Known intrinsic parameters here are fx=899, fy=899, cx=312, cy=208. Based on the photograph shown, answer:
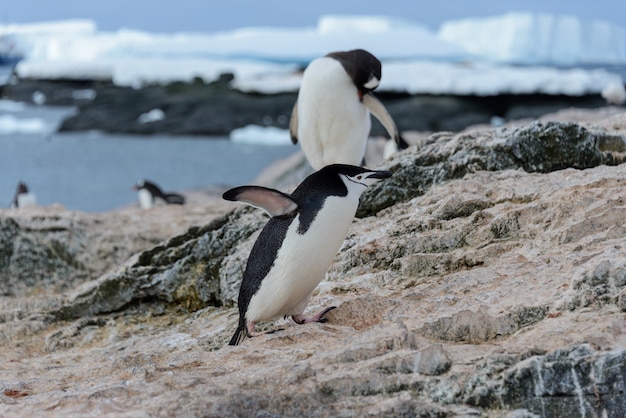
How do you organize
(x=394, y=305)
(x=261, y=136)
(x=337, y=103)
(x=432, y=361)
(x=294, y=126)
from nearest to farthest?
1. (x=432, y=361)
2. (x=394, y=305)
3. (x=337, y=103)
4. (x=294, y=126)
5. (x=261, y=136)

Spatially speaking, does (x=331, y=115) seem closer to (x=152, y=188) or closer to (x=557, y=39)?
(x=152, y=188)

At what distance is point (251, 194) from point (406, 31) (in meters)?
49.6

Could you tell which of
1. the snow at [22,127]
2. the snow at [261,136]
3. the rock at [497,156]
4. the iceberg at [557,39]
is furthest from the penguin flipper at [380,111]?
the iceberg at [557,39]

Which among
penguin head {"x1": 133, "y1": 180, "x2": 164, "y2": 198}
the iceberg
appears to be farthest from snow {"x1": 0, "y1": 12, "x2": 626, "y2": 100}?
penguin head {"x1": 133, "y1": 180, "x2": 164, "y2": 198}

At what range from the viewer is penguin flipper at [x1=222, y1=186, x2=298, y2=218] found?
113 inches

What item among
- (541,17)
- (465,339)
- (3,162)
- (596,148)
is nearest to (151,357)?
(465,339)

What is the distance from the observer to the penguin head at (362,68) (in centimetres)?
541

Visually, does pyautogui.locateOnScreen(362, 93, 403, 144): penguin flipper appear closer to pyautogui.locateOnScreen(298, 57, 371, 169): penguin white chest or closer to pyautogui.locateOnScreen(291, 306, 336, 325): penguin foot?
pyautogui.locateOnScreen(298, 57, 371, 169): penguin white chest

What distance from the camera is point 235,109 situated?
103 feet

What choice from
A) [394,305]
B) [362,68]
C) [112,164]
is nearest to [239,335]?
[394,305]

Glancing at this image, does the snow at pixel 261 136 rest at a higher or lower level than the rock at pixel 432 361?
lower

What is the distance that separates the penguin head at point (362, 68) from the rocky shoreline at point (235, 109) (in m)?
18.4

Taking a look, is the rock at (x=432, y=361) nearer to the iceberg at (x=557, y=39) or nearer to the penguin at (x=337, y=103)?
the penguin at (x=337, y=103)

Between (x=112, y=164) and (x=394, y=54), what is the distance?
28.1m
